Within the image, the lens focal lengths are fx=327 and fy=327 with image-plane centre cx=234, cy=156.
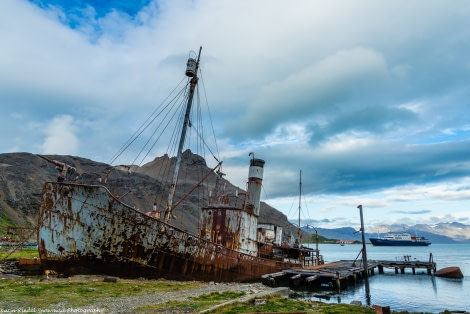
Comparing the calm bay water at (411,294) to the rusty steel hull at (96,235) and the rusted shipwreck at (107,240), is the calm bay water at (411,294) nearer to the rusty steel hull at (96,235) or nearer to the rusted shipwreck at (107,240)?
the rusted shipwreck at (107,240)

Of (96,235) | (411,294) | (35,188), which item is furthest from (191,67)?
(35,188)

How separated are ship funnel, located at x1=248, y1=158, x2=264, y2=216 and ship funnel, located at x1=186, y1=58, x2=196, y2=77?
9.72m

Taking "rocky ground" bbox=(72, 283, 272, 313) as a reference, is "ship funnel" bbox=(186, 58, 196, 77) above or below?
above

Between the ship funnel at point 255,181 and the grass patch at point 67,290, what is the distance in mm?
11412

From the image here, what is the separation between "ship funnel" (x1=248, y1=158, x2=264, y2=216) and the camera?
96.4ft

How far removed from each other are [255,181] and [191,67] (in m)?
11.6

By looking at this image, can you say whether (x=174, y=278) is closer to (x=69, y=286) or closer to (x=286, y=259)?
(x=69, y=286)

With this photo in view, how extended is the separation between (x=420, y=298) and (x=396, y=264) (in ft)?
65.3

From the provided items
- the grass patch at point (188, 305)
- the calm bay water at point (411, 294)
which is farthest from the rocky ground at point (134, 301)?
the calm bay water at point (411, 294)

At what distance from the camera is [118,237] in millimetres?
18531

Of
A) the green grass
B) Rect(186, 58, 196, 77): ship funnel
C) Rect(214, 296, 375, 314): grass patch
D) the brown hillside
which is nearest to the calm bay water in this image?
Rect(214, 296, 375, 314): grass patch

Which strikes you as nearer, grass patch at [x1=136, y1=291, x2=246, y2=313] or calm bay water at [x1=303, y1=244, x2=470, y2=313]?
grass patch at [x1=136, y1=291, x2=246, y2=313]

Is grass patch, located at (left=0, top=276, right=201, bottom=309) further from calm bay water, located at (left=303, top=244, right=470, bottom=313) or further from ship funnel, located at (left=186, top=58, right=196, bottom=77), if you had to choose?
ship funnel, located at (left=186, top=58, right=196, bottom=77)

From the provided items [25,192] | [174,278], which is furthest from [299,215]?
[25,192]
